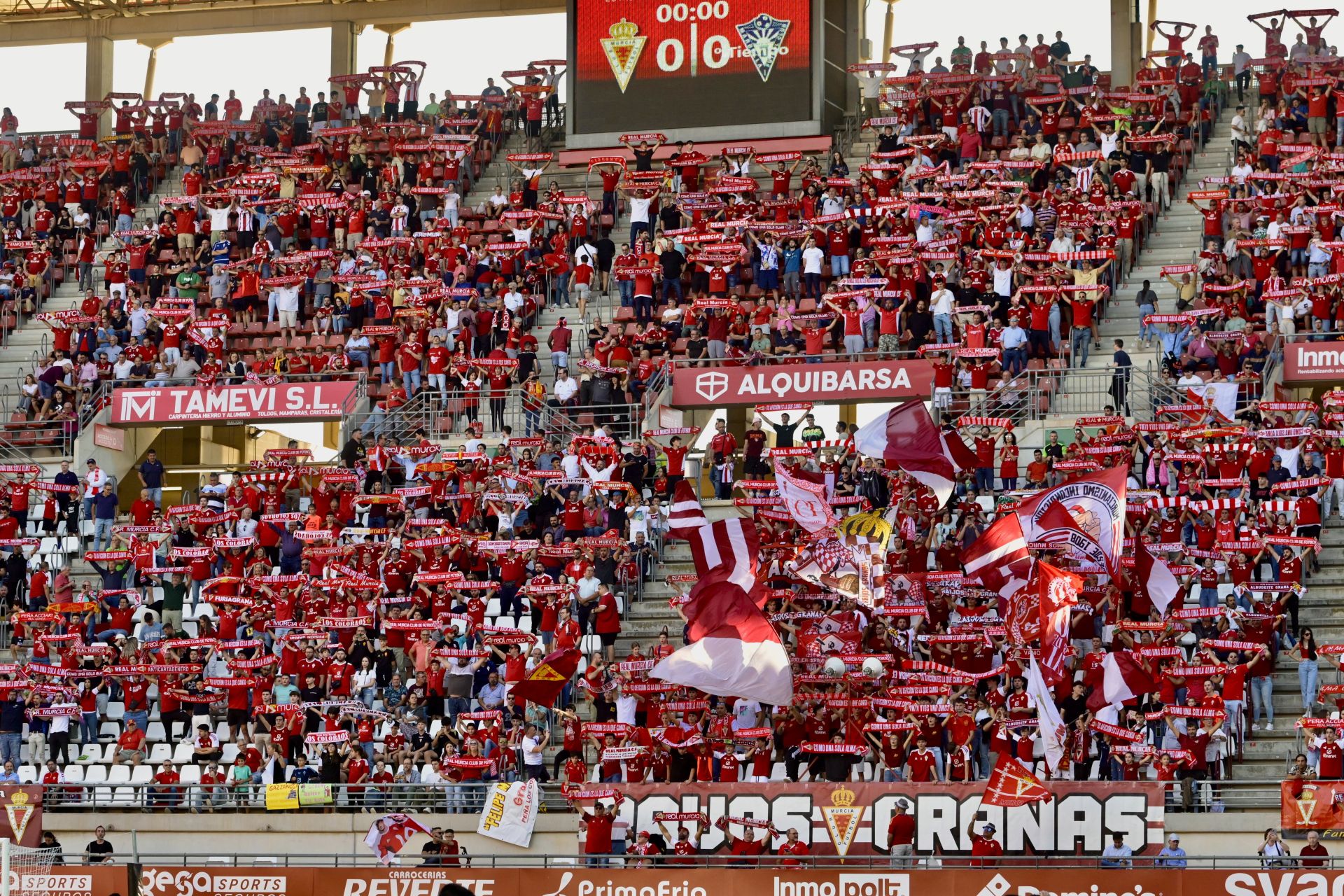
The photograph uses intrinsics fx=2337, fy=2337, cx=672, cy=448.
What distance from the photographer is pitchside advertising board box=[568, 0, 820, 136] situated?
4603 cm

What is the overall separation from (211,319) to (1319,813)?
2316 centimetres

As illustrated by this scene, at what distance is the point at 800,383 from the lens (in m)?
38.2

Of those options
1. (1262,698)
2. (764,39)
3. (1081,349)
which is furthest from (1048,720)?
(764,39)

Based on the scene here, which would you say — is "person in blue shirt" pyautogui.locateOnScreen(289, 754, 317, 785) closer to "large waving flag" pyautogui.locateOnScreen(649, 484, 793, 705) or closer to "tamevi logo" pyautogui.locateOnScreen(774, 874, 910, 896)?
"large waving flag" pyautogui.locateOnScreen(649, 484, 793, 705)

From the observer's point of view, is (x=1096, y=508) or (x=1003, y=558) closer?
(x=1096, y=508)

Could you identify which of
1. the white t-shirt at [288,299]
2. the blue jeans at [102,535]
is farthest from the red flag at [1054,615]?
the white t-shirt at [288,299]

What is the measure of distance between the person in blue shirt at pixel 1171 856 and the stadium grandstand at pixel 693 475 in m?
0.06

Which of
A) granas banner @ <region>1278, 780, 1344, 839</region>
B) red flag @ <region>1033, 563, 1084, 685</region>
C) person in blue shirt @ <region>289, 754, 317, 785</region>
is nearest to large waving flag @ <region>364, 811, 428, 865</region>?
person in blue shirt @ <region>289, 754, 317, 785</region>

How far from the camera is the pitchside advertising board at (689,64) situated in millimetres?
46031

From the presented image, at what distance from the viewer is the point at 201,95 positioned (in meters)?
55.9

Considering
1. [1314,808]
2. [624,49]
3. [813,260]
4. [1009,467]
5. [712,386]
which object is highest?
[624,49]

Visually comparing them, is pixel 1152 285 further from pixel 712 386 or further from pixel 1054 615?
pixel 1054 615

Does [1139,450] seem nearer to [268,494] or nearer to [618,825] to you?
[618,825]

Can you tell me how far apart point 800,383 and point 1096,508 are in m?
9.05
